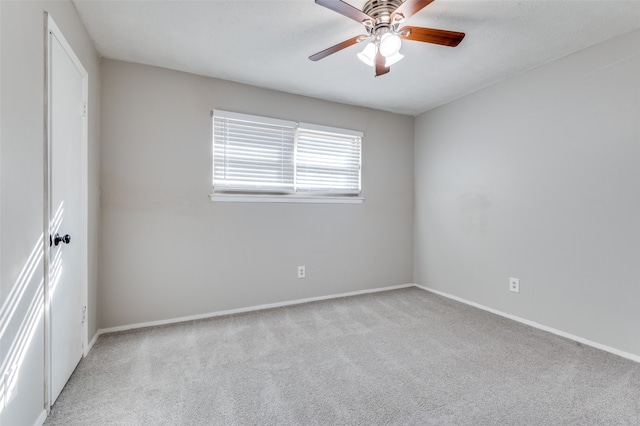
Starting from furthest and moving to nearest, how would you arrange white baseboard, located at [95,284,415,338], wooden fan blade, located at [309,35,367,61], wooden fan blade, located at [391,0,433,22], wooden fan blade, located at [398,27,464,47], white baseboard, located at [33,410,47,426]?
white baseboard, located at [95,284,415,338]
wooden fan blade, located at [309,35,367,61]
wooden fan blade, located at [398,27,464,47]
wooden fan blade, located at [391,0,433,22]
white baseboard, located at [33,410,47,426]

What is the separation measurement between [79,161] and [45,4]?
0.92 meters

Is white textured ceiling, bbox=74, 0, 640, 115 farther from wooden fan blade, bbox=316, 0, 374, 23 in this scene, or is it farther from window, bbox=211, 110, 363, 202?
window, bbox=211, 110, 363, 202

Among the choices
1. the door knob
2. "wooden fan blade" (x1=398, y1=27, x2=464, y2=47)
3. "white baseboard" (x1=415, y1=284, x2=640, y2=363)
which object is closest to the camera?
the door knob

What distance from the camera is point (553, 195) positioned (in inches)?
103

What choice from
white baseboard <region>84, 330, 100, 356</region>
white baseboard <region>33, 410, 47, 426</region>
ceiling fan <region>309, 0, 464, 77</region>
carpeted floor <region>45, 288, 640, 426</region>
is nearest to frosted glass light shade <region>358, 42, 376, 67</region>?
ceiling fan <region>309, 0, 464, 77</region>

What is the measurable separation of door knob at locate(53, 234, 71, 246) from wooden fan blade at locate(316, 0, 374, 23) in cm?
190

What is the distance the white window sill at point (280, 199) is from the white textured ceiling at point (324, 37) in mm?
1158

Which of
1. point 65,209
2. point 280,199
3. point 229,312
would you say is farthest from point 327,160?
point 65,209

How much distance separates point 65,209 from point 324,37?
2089 millimetres

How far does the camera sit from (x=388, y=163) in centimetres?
395

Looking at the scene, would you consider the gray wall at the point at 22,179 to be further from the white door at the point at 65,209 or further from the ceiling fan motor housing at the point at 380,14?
the ceiling fan motor housing at the point at 380,14

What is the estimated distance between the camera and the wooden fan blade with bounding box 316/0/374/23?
1.54 metres

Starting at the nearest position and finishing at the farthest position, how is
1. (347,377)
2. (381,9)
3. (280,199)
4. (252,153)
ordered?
(381,9) < (347,377) < (252,153) < (280,199)

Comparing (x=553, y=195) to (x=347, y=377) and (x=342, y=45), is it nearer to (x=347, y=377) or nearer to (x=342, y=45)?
(x=342, y=45)
